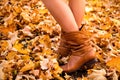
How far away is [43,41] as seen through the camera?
2.48m

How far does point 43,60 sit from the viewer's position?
2104 mm

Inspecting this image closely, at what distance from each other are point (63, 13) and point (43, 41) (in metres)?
0.58

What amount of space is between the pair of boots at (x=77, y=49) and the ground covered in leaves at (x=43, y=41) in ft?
0.25

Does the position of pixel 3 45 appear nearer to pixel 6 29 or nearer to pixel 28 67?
pixel 6 29

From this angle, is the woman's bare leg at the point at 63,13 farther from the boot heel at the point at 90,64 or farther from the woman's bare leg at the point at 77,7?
the boot heel at the point at 90,64

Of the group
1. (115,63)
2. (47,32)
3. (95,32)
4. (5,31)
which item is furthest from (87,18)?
(115,63)

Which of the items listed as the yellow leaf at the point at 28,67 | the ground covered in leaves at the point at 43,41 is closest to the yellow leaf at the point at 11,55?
the ground covered in leaves at the point at 43,41

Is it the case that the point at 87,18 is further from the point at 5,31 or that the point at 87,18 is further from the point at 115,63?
the point at 115,63

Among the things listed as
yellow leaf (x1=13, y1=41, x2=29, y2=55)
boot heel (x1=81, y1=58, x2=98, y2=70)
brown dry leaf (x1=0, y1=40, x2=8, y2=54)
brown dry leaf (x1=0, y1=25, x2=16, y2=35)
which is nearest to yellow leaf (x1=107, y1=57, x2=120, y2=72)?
boot heel (x1=81, y1=58, x2=98, y2=70)

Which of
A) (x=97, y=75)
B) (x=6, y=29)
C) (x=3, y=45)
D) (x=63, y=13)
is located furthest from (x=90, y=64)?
(x=6, y=29)

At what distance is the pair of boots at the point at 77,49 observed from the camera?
1982 mm

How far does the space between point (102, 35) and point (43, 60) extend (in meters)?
0.71

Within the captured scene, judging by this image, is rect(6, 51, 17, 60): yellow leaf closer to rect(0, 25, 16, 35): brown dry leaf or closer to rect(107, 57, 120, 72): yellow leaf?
rect(0, 25, 16, 35): brown dry leaf

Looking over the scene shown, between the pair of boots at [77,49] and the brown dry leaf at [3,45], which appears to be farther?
the brown dry leaf at [3,45]
